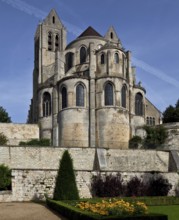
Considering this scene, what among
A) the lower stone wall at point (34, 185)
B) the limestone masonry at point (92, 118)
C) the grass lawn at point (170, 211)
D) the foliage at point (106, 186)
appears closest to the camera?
the grass lawn at point (170, 211)

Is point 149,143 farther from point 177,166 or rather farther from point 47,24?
point 47,24

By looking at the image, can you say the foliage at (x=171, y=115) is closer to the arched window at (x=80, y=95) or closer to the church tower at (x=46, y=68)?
the arched window at (x=80, y=95)

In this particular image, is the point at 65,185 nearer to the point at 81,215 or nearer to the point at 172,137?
the point at 81,215

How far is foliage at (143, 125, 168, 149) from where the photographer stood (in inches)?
1835

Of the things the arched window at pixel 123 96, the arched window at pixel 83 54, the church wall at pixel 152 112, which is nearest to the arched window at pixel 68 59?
the arched window at pixel 83 54

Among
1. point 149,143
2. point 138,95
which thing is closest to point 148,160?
point 149,143

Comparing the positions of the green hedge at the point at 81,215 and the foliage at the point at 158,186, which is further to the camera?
the foliage at the point at 158,186

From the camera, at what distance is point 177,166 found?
127 ft

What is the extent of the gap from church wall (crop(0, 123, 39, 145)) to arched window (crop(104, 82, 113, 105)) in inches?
423

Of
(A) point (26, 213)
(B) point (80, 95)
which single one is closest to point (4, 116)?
(B) point (80, 95)

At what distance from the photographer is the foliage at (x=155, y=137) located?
153 ft

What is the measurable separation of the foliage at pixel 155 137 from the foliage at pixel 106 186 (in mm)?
19431

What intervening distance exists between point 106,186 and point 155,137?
2180cm

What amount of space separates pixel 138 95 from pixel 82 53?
38.8 ft
